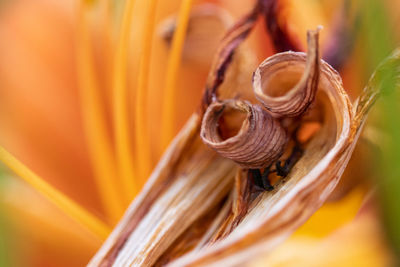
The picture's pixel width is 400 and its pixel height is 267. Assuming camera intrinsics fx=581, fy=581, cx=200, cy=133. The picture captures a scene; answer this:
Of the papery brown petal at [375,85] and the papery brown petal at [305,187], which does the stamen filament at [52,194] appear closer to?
the papery brown petal at [305,187]

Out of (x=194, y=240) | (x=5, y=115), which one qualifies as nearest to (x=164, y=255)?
(x=194, y=240)

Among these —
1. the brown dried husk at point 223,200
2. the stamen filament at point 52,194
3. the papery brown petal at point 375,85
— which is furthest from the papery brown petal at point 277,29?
the stamen filament at point 52,194

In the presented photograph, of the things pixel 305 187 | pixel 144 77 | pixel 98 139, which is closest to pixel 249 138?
pixel 305 187

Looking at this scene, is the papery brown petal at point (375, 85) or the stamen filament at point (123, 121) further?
the stamen filament at point (123, 121)

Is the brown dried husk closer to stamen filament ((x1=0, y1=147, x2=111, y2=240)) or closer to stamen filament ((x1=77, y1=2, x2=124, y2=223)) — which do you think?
stamen filament ((x1=0, y1=147, x2=111, y2=240))

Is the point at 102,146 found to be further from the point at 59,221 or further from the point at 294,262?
the point at 294,262

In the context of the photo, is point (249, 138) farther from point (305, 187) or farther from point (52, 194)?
point (52, 194)

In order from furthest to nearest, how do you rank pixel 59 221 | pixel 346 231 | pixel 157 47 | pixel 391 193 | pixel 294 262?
1. pixel 157 47
2. pixel 59 221
3. pixel 346 231
4. pixel 294 262
5. pixel 391 193
